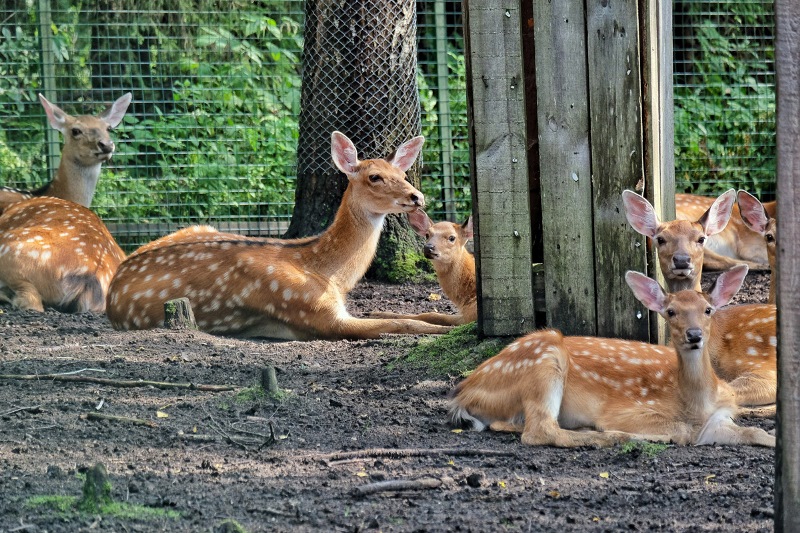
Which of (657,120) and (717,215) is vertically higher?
(657,120)

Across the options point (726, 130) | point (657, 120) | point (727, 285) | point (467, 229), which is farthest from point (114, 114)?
point (727, 285)

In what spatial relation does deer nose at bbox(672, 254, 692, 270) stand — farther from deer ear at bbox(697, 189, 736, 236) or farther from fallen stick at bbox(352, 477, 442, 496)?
fallen stick at bbox(352, 477, 442, 496)

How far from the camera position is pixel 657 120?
19.5ft

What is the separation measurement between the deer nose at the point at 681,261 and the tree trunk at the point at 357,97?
11.3ft

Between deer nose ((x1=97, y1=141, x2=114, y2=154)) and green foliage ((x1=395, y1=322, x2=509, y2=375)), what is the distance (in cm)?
475

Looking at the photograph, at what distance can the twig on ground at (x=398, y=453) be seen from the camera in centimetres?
447

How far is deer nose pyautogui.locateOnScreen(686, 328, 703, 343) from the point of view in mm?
5020

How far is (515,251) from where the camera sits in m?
5.92

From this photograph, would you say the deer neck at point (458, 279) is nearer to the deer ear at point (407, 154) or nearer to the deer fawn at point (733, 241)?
the deer ear at point (407, 154)

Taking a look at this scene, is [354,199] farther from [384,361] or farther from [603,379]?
[603,379]

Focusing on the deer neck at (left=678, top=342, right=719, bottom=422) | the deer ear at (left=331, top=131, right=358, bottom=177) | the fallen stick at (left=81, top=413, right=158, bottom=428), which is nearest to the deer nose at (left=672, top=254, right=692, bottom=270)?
the deer neck at (left=678, top=342, right=719, bottom=422)

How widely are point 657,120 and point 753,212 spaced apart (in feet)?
4.95

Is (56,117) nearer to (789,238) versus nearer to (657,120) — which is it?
(657,120)

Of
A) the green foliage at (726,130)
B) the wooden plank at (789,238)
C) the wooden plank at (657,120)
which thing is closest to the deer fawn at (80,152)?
the wooden plank at (657,120)
